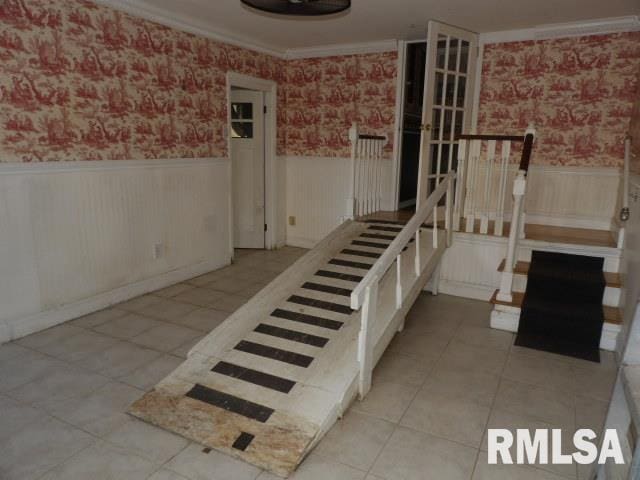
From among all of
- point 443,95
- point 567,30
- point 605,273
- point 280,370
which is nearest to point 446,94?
point 443,95

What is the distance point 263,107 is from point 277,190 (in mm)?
1084

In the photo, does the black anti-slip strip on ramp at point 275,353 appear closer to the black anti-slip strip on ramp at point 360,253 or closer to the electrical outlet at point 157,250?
the black anti-slip strip on ramp at point 360,253

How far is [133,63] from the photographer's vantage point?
3.89m

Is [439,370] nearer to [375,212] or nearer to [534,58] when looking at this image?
[375,212]

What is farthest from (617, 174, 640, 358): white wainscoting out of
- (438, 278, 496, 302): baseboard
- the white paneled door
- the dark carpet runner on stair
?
the white paneled door

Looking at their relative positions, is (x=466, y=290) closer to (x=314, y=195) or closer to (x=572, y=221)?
(x=572, y=221)

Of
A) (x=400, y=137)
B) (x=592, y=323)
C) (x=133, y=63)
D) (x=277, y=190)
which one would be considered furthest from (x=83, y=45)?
(x=592, y=323)

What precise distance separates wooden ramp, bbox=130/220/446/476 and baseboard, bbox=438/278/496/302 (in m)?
0.75

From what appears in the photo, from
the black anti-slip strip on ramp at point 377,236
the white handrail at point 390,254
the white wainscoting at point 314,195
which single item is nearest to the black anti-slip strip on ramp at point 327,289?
the white handrail at point 390,254

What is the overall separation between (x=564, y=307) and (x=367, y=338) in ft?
6.44

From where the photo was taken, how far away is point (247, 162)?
225 inches

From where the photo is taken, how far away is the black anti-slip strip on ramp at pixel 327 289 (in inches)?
134

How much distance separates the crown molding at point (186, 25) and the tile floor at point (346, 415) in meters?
2.58

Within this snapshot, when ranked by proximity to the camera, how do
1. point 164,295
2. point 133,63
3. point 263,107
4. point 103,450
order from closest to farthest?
point 103,450 → point 133,63 → point 164,295 → point 263,107
